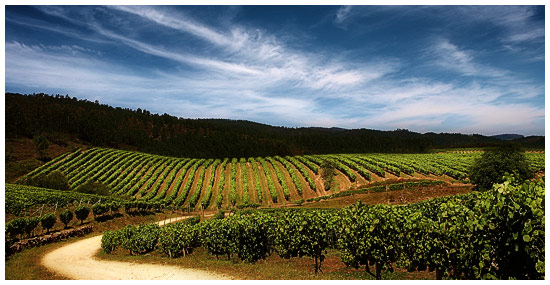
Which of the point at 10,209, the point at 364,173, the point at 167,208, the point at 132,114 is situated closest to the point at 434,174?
the point at 364,173

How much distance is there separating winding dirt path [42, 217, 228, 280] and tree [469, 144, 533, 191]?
4627 cm

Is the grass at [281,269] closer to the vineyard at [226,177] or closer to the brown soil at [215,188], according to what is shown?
the vineyard at [226,177]

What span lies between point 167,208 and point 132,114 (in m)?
153

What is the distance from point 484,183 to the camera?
45781 mm

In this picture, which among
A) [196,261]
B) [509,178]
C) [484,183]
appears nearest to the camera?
[509,178]

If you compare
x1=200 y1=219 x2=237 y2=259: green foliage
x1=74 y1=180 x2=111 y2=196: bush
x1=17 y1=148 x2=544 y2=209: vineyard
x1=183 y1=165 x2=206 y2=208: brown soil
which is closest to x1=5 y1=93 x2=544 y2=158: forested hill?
x1=183 y1=165 x2=206 y2=208: brown soil

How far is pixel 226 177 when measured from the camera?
7619 cm

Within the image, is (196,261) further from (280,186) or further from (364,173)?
(364,173)

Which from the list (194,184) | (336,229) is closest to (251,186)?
(194,184)

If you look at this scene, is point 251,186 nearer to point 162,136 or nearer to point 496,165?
point 496,165

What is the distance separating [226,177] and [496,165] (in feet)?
188
